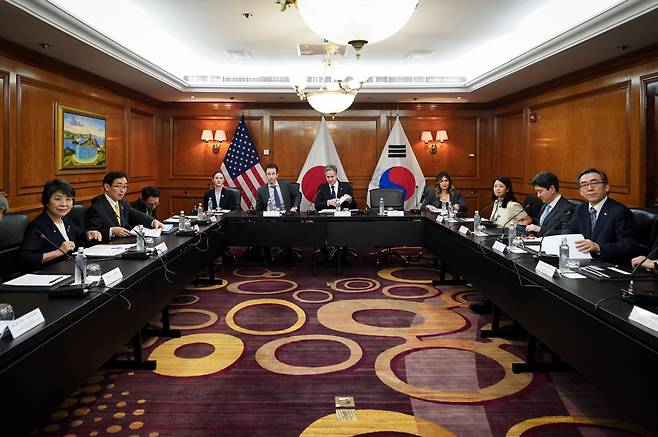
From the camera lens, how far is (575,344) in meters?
2.38

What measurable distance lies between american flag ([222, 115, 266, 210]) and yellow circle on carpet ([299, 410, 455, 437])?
627 centimetres

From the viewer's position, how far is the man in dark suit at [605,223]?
3320 millimetres

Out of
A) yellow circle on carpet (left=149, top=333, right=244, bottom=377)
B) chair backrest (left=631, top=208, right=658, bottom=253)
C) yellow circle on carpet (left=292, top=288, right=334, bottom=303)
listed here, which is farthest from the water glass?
chair backrest (left=631, top=208, right=658, bottom=253)

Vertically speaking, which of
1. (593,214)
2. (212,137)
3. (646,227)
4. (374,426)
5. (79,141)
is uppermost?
(212,137)

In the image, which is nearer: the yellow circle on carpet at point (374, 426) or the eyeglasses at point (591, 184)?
the yellow circle on carpet at point (374, 426)

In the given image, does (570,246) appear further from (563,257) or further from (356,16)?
(356,16)

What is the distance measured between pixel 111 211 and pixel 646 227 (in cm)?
440

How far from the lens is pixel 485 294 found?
12.6 ft

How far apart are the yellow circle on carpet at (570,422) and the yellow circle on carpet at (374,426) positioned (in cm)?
34

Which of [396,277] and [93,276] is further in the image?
[396,277]

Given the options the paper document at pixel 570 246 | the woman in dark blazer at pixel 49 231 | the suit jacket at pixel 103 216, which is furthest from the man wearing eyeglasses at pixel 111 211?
the paper document at pixel 570 246

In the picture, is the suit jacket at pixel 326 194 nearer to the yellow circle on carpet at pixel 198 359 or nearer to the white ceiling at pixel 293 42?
the white ceiling at pixel 293 42

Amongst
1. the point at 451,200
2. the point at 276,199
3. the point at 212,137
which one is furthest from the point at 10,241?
the point at 212,137

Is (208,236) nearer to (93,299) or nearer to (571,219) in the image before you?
(93,299)
